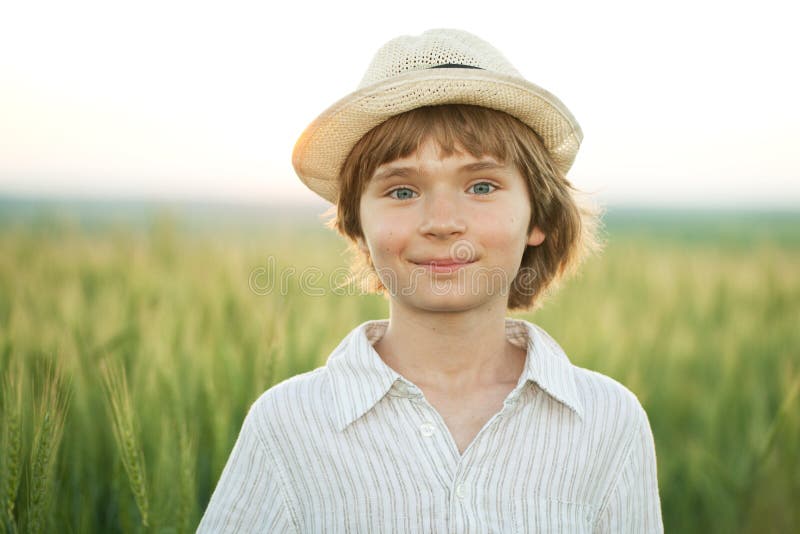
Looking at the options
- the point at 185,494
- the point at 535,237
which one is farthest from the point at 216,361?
the point at 535,237

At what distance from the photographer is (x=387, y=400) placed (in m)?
1.70

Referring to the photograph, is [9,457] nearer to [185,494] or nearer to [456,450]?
[185,494]

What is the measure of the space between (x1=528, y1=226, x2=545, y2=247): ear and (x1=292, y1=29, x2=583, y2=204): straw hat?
0.21 metres

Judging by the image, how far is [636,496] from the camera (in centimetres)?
171

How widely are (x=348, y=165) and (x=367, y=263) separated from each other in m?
0.39

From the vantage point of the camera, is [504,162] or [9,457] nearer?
[9,457]

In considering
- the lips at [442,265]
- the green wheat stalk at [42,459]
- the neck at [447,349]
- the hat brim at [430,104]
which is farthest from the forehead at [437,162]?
the green wheat stalk at [42,459]

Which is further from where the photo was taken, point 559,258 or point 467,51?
point 559,258

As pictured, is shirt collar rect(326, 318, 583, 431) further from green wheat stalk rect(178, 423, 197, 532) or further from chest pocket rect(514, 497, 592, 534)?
green wheat stalk rect(178, 423, 197, 532)

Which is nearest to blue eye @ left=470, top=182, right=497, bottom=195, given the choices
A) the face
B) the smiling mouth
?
the face

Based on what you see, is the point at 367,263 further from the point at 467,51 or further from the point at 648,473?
the point at 648,473

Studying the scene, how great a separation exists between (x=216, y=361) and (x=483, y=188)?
4.74 ft

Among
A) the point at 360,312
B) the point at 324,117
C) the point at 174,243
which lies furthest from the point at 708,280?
the point at 324,117

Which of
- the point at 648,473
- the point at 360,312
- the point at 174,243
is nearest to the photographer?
the point at 648,473
